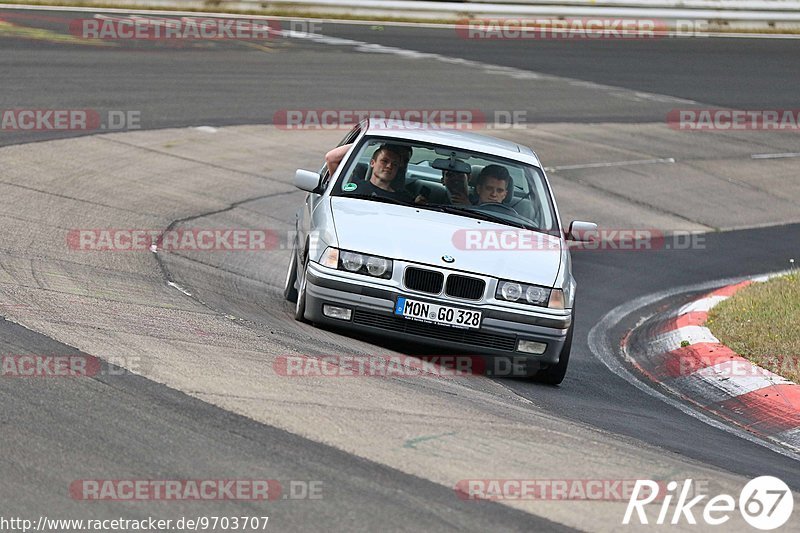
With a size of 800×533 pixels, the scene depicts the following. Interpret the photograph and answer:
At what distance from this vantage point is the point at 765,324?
996cm

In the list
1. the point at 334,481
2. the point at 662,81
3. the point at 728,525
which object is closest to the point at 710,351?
the point at 728,525

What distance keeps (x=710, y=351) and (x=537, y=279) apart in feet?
6.80

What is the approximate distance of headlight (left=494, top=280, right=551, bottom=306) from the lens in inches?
317

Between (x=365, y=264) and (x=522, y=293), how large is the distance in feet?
3.44

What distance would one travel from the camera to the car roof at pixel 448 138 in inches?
374

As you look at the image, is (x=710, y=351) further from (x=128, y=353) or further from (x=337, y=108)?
(x=337, y=108)

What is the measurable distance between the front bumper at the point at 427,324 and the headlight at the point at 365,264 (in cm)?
8

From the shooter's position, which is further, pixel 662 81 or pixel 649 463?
pixel 662 81

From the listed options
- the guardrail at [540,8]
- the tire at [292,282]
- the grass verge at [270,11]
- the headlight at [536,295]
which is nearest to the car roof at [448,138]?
the tire at [292,282]

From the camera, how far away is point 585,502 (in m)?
5.25

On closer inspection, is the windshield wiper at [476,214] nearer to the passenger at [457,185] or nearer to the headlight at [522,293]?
the passenger at [457,185]

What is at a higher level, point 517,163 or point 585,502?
point 517,163

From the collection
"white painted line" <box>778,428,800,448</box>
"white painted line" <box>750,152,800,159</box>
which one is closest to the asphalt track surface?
"white painted line" <box>778,428,800,448</box>

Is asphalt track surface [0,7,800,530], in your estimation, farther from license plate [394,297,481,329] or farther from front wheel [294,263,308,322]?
license plate [394,297,481,329]
